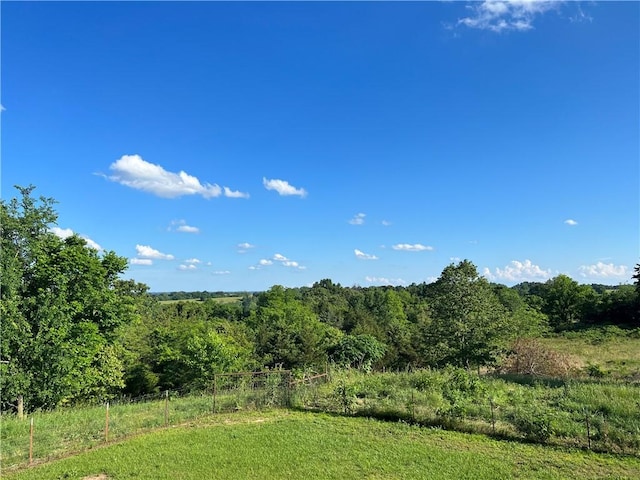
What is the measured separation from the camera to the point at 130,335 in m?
33.7

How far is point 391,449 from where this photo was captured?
10359 millimetres

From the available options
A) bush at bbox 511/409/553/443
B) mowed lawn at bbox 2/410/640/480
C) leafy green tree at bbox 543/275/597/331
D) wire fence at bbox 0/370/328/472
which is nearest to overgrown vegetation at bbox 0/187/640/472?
bush at bbox 511/409/553/443

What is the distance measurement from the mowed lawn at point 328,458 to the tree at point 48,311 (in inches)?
395

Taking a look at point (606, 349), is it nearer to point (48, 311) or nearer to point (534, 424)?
point (534, 424)

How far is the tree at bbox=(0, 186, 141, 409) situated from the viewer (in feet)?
59.5

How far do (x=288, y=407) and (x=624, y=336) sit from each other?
133 ft

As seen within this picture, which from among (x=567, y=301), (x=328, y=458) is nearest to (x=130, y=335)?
(x=328, y=458)

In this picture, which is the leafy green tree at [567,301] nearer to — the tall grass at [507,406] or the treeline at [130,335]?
the treeline at [130,335]

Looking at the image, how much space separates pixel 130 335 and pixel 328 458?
95.0 feet

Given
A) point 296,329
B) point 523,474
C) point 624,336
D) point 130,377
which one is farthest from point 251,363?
point 624,336

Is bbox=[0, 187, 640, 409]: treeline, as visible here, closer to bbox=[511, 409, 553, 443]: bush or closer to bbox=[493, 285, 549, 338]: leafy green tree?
bbox=[493, 285, 549, 338]: leafy green tree

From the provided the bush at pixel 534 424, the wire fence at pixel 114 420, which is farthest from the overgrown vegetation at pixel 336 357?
the wire fence at pixel 114 420

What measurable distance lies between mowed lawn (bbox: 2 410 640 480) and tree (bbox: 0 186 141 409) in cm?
1004

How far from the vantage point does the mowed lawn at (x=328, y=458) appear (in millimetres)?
8758
